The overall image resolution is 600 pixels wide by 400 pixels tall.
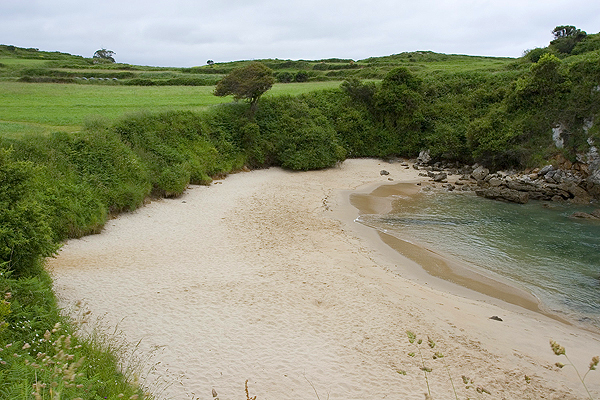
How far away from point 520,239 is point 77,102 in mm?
28528

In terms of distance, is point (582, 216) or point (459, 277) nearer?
point (459, 277)

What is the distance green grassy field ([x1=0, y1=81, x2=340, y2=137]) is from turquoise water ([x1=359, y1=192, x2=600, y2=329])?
649 inches

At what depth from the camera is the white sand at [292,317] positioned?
28.7ft

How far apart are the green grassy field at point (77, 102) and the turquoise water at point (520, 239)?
1648cm

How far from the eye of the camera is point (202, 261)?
47.6ft

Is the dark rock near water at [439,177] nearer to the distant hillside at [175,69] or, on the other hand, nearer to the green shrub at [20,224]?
the distant hillside at [175,69]

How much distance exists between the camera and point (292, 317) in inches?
437

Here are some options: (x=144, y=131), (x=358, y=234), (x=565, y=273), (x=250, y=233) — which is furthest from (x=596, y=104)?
(x=144, y=131)

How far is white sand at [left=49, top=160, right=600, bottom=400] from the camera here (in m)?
8.75

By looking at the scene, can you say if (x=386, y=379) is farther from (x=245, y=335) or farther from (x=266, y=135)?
(x=266, y=135)

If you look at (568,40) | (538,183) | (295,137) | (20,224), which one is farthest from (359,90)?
(20,224)

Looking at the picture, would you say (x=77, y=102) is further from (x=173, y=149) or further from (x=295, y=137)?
(x=295, y=137)

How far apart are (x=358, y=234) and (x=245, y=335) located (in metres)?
9.75

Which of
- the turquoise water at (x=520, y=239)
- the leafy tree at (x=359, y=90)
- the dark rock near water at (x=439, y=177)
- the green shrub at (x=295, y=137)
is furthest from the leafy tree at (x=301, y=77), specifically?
the turquoise water at (x=520, y=239)
